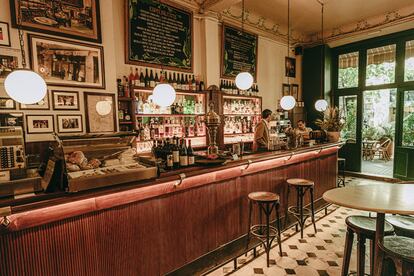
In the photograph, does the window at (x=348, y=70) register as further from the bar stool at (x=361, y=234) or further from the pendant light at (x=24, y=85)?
the pendant light at (x=24, y=85)

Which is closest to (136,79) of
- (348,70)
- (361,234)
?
(361,234)

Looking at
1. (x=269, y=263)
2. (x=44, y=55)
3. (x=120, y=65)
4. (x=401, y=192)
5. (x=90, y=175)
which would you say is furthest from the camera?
(x=120, y=65)

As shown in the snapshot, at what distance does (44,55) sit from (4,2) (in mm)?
693

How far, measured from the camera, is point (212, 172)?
2824mm

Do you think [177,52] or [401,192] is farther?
[177,52]

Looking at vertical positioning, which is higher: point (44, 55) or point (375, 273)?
point (44, 55)

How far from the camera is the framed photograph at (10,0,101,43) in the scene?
3.11 metres

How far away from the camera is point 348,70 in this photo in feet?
25.0

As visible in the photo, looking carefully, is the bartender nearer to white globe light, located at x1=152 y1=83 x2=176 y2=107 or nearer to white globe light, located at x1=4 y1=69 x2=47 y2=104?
white globe light, located at x1=152 y1=83 x2=176 y2=107

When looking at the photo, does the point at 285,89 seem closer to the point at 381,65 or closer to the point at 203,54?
the point at 381,65

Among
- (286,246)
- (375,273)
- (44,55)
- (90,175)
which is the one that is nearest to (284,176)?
(286,246)

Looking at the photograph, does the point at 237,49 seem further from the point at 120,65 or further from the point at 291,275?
Answer: the point at 291,275

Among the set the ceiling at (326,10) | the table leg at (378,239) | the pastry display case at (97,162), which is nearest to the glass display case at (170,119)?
the pastry display case at (97,162)

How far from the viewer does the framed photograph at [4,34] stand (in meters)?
2.97
